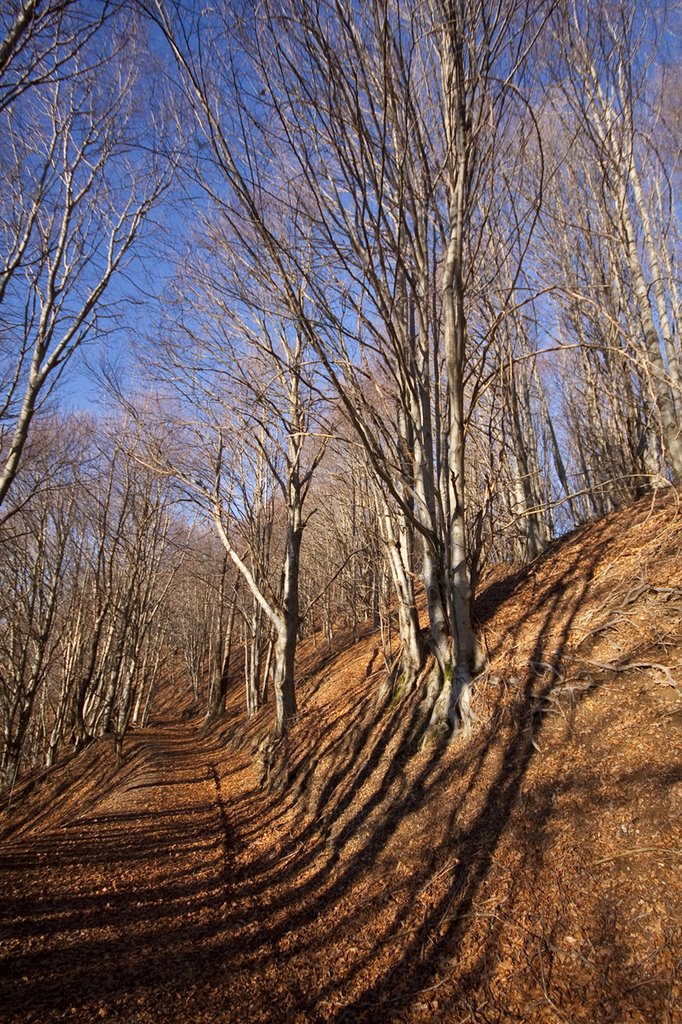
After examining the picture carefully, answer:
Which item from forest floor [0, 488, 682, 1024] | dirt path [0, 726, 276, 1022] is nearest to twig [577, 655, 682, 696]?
forest floor [0, 488, 682, 1024]

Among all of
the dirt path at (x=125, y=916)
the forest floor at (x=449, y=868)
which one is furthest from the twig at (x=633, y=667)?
the dirt path at (x=125, y=916)

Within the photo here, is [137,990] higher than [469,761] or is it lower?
lower

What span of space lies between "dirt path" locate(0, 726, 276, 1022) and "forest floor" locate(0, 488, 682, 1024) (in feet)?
0.07

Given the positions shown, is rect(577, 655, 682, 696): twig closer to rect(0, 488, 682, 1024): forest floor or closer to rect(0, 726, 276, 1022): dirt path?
rect(0, 488, 682, 1024): forest floor

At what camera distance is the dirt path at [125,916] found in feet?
9.25

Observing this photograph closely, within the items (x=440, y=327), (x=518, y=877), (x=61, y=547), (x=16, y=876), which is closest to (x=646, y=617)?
(x=518, y=877)

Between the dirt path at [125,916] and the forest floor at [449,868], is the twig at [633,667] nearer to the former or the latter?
the forest floor at [449,868]

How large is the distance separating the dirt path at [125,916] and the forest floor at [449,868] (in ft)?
0.07

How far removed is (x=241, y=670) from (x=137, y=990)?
1124 inches

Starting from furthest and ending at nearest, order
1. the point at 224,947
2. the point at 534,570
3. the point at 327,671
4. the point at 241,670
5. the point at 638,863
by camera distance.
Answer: the point at 241,670 < the point at 327,671 < the point at 534,570 < the point at 224,947 < the point at 638,863

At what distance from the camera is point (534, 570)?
6926mm

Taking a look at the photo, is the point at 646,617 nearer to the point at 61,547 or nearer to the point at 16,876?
the point at 16,876

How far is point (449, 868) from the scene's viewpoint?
351cm

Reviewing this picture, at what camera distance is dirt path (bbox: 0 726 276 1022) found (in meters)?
Answer: 2.82
